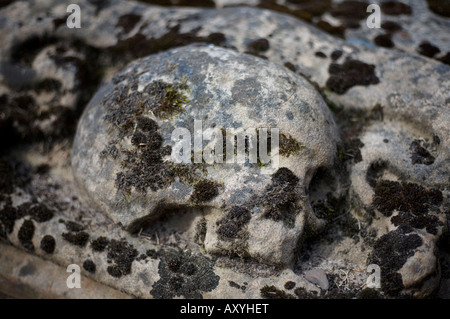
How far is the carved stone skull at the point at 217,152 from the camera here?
8.33 meters

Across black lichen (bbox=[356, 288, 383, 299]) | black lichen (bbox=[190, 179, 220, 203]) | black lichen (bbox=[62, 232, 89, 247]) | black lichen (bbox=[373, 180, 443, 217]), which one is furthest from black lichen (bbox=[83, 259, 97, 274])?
black lichen (bbox=[373, 180, 443, 217])

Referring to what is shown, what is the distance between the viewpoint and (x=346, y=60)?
37.2 feet

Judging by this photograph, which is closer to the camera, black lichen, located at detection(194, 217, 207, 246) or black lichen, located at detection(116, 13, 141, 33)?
black lichen, located at detection(194, 217, 207, 246)

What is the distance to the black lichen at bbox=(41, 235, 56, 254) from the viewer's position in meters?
10.0

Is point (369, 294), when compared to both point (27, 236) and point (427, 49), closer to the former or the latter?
point (427, 49)

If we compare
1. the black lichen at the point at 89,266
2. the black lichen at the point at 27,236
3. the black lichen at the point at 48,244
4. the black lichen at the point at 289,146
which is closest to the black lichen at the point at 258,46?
the black lichen at the point at 289,146

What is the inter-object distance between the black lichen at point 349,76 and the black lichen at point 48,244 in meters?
9.03

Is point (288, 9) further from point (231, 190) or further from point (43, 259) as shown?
point (43, 259)

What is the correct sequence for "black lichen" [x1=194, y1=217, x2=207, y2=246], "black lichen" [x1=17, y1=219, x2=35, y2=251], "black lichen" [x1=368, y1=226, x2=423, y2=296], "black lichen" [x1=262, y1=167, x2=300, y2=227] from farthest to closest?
"black lichen" [x1=17, y1=219, x2=35, y2=251] → "black lichen" [x1=194, y1=217, x2=207, y2=246] → "black lichen" [x1=262, y1=167, x2=300, y2=227] → "black lichen" [x1=368, y1=226, x2=423, y2=296]

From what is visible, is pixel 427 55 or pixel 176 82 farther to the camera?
pixel 427 55

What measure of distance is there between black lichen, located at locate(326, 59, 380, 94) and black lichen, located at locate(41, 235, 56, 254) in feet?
29.6

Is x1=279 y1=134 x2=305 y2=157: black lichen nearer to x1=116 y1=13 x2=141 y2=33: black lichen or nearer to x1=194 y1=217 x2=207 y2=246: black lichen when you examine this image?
x1=194 y1=217 x2=207 y2=246: black lichen

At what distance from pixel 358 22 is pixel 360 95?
4.38 meters

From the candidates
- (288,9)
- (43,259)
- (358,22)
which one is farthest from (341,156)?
(43,259)
